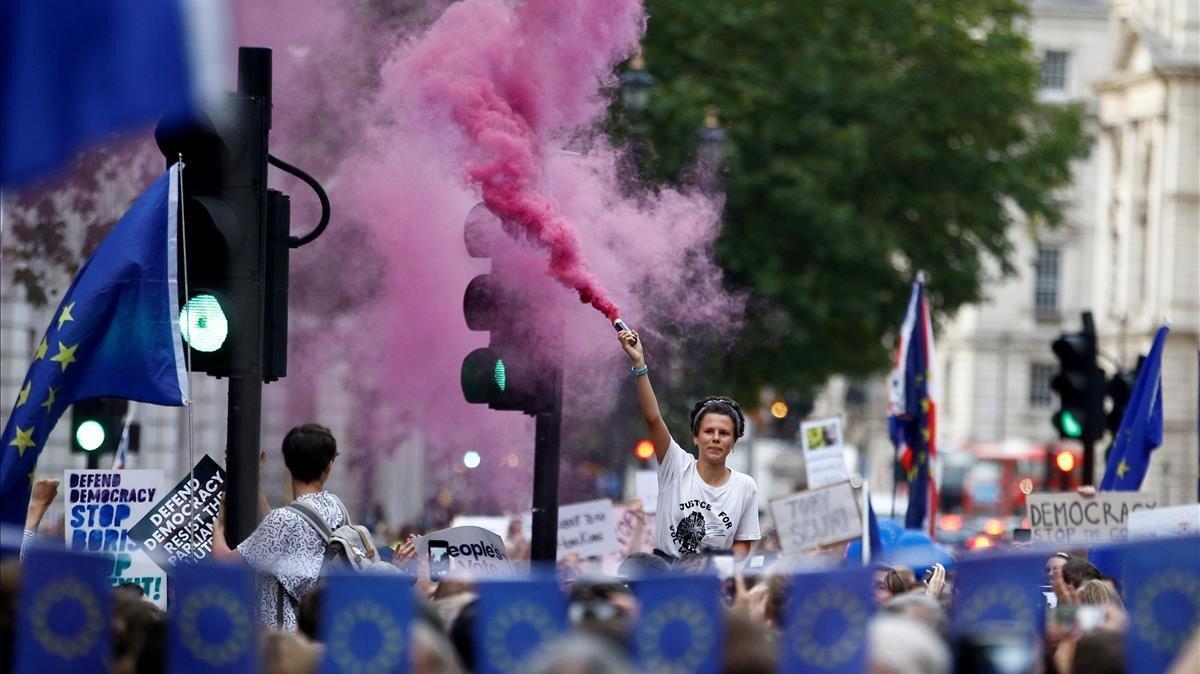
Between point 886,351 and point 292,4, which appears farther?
point 886,351

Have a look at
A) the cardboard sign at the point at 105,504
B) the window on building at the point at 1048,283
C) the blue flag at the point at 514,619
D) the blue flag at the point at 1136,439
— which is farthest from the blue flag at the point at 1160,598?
the window on building at the point at 1048,283

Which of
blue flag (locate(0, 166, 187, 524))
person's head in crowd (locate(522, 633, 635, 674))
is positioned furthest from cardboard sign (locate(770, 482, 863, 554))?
person's head in crowd (locate(522, 633, 635, 674))

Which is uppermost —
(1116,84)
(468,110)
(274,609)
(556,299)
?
(1116,84)

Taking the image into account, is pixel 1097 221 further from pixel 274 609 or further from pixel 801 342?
pixel 274 609

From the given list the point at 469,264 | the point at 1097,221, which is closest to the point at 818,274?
the point at 469,264

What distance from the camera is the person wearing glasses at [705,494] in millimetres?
9836

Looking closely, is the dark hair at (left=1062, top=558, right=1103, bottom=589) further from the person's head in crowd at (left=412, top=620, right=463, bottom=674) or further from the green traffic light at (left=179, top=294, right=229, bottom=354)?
the person's head in crowd at (left=412, top=620, right=463, bottom=674)

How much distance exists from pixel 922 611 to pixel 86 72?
2.65m

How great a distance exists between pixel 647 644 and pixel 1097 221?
3369 inches

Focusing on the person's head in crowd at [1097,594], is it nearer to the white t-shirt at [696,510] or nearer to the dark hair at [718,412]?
the white t-shirt at [696,510]

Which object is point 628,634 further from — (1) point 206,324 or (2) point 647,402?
(1) point 206,324

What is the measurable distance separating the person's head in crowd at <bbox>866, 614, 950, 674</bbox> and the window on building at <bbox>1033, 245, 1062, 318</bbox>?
3459 inches

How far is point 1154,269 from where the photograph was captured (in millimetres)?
82250

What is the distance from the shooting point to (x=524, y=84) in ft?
40.5
